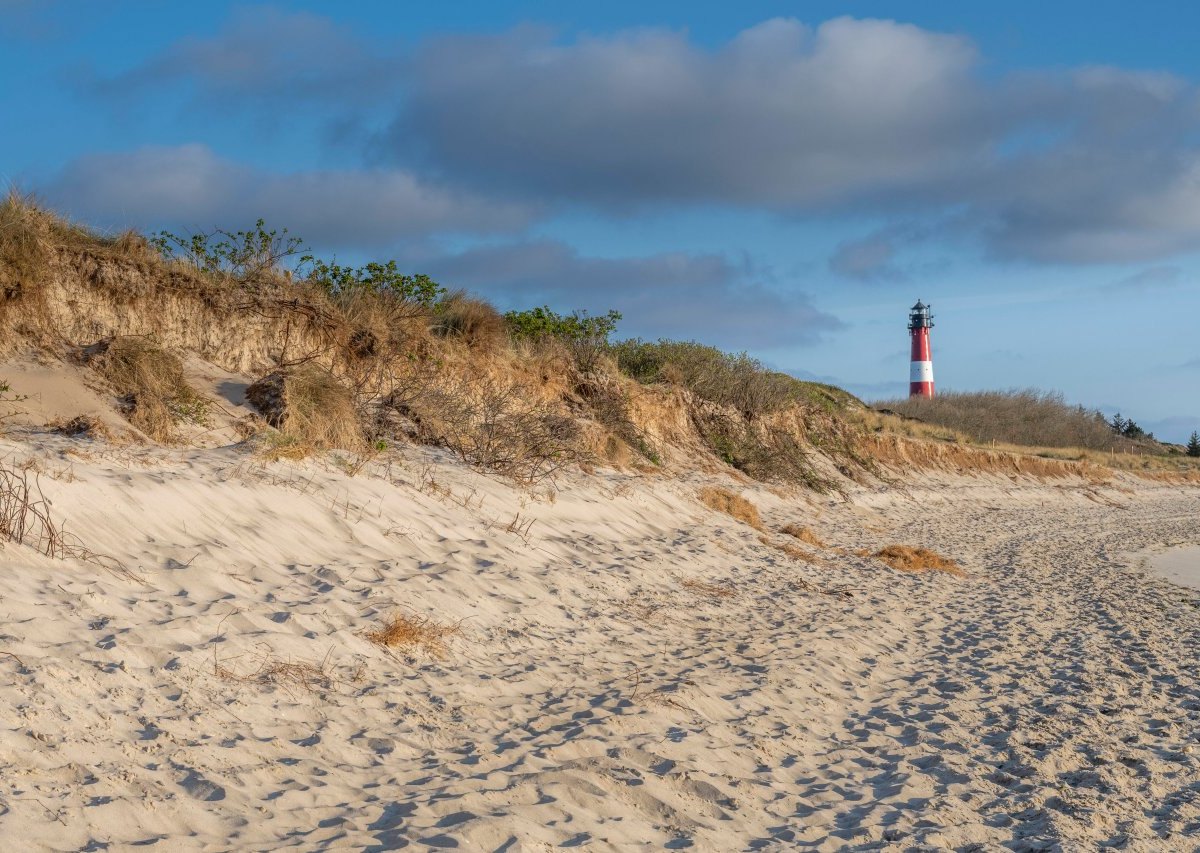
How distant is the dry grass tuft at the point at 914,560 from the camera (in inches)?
540

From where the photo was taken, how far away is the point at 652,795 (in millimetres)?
4965

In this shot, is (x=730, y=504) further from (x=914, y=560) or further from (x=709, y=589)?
(x=709, y=589)

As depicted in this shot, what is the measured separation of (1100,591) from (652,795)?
1052cm

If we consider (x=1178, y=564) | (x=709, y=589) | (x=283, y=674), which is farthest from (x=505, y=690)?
(x=1178, y=564)

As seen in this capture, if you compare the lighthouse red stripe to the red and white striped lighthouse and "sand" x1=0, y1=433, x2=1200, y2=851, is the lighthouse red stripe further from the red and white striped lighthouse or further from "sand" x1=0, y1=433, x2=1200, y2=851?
"sand" x1=0, y1=433, x2=1200, y2=851

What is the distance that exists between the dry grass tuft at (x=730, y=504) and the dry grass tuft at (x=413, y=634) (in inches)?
348

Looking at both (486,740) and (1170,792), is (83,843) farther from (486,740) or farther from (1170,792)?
(1170,792)

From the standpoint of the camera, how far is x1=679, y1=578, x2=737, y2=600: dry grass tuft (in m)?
10.3

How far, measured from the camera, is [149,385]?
10781 millimetres

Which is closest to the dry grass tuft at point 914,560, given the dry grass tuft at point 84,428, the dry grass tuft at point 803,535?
the dry grass tuft at point 803,535

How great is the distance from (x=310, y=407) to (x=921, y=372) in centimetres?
5987

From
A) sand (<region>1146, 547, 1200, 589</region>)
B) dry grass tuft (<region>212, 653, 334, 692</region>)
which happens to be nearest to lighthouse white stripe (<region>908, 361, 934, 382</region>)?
sand (<region>1146, 547, 1200, 589</region>)

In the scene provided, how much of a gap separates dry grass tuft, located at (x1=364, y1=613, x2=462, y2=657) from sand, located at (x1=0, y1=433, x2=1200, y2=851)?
0.10 metres

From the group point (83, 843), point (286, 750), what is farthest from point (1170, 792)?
point (83, 843)
